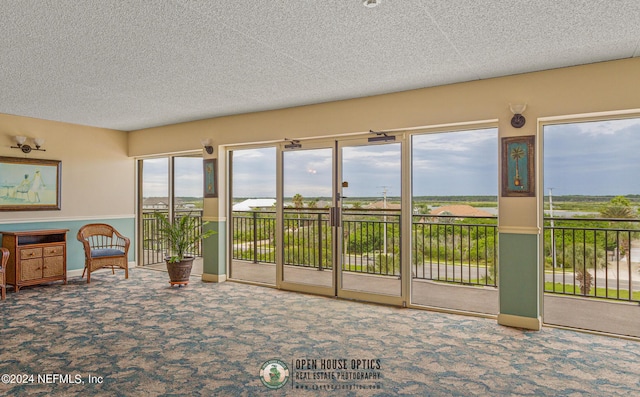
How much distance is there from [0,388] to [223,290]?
2883 millimetres

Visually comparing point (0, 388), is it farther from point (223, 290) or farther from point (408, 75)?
point (408, 75)

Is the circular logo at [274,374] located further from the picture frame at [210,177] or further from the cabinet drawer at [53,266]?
the cabinet drawer at [53,266]

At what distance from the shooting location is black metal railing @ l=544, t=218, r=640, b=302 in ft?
13.1

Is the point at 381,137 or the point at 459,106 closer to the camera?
the point at 459,106

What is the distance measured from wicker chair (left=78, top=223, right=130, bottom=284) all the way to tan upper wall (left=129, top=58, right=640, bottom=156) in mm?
2288

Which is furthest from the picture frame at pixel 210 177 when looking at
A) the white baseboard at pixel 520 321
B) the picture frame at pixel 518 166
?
the white baseboard at pixel 520 321

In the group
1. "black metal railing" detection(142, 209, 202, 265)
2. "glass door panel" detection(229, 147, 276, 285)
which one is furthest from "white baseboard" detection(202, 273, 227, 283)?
"black metal railing" detection(142, 209, 202, 265)

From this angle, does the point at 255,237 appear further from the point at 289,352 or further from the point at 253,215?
the point at 289,352

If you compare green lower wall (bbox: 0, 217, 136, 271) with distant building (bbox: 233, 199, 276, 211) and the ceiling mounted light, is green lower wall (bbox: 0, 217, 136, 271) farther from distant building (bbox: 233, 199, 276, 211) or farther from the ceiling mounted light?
the ceiling mounted light

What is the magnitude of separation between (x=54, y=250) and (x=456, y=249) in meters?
5.79

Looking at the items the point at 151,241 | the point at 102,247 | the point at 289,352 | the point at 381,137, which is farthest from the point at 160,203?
the point at 289,352

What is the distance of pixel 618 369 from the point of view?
115 inches

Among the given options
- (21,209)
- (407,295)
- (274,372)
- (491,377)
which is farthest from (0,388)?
(21,209)

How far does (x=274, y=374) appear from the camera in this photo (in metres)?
2.83
